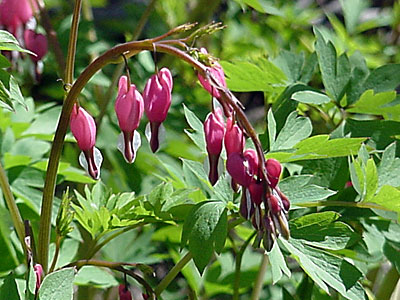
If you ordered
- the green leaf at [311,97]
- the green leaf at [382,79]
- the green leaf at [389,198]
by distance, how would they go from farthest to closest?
the green leaf at [382,79] → the green leaf at [311,97] → the green leaf at [389,198]

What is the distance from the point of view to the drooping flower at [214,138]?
886 mm

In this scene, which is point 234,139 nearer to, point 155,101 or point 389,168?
point 155,101

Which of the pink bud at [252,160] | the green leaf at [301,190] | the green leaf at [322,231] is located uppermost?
the pink bud at [252,160]

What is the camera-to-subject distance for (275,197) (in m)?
0.83

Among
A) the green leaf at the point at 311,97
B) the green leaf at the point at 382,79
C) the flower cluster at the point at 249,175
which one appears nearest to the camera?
the flower cluster at the point at 249,175

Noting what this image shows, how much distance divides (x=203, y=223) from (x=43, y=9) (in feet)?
2.39

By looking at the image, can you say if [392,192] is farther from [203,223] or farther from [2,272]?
[2,272]

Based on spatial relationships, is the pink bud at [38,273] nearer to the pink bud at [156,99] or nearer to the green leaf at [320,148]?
the pink bud at [156,99]

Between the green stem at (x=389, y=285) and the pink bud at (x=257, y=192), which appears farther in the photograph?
the green stem at (x=389, y=285)

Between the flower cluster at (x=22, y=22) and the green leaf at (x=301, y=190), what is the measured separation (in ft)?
1.94

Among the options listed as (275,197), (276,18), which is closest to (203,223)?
(275,197)

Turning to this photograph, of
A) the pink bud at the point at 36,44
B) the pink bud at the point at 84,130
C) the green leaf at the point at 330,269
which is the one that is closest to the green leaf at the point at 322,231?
the green leaf at the point at 330,269

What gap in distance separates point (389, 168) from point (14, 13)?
Result: 82 centimetres

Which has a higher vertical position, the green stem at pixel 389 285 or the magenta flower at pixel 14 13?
the magenta flower at pixel 14 13
